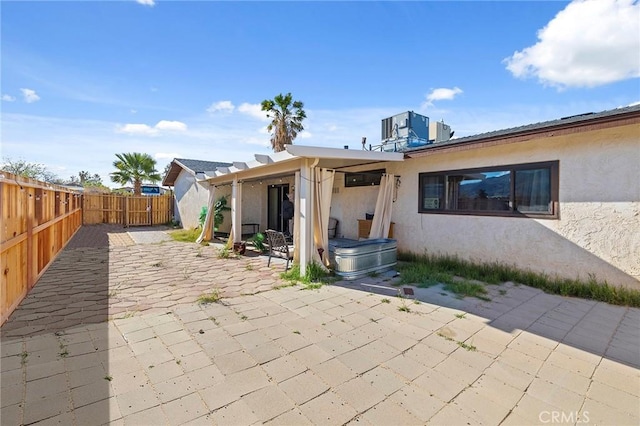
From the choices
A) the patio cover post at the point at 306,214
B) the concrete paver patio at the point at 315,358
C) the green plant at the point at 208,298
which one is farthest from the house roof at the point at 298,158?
the green plant at the point at 208,298

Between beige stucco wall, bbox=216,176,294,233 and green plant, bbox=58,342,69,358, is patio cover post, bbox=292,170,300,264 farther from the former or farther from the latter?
beige stucco wall, bbox=216,176,294,233

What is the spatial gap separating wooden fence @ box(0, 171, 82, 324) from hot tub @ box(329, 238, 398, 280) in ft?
16.7

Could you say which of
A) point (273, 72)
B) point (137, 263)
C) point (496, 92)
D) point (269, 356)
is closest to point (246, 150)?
point (273, 72)

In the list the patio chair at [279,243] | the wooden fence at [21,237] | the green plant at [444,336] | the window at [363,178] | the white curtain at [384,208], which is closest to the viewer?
the green plant at [444,336]

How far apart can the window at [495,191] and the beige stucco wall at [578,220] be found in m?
0.14

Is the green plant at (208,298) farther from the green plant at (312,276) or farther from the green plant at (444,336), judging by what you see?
the green plant at (444,336)

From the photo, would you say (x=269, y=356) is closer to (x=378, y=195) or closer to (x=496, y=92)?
(x=378, y=195)

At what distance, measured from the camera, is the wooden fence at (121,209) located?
17062mm

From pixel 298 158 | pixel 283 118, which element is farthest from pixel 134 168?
pixel 298 158

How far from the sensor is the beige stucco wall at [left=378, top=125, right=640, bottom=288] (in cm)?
457

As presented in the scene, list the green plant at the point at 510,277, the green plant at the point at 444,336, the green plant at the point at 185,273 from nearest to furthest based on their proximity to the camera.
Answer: the green plant at the point at 444,336 < the green plant at the point at 510,277 < the green plant at the point at 185,273

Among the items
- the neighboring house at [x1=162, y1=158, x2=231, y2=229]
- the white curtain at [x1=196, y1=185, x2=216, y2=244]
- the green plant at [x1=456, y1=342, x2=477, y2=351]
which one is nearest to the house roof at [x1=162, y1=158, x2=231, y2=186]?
the neighboring house at [x1=162, y1=158, x2=231, y2=229]

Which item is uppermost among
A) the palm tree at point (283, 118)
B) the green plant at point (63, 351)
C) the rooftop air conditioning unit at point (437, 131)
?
the palm tree at point (283, 118)

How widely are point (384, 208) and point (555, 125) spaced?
4102 mm
